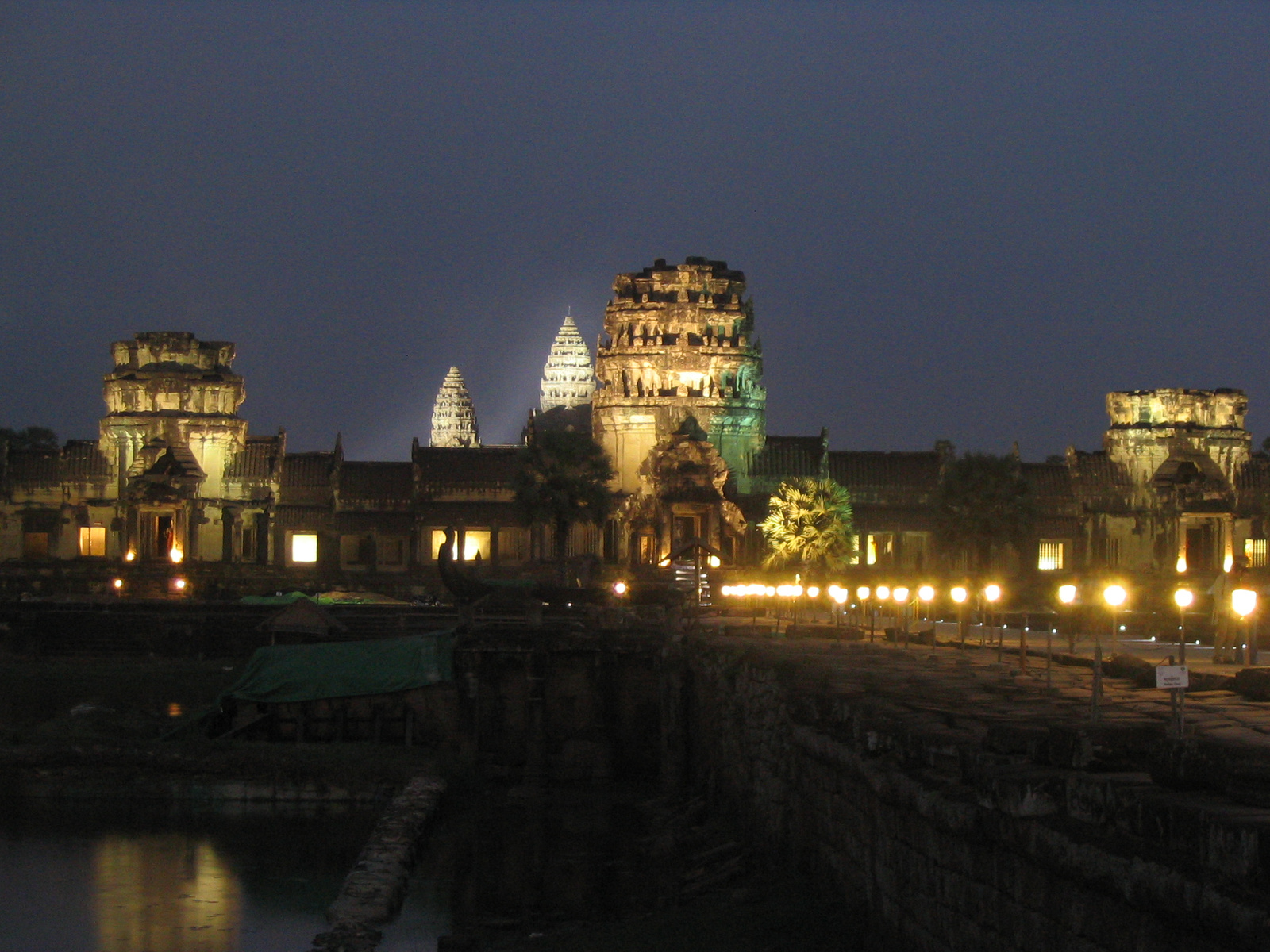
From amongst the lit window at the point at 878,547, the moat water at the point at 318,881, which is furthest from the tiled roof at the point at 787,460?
the moat water at the point at 318,881

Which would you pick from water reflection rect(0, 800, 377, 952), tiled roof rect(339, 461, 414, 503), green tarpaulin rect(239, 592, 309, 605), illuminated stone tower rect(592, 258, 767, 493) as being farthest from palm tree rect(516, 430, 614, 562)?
water reflection rect(0, 800, 377, 952)

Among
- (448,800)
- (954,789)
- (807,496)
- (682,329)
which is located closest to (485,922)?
(448,800)

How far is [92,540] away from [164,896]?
5708 cm

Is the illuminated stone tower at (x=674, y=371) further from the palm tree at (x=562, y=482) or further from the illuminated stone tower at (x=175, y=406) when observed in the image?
the illuminated stone tower at (x=175, y=406)

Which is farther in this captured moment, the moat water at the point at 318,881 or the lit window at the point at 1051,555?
the lit window at the point at 1051,555

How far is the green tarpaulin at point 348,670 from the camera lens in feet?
169

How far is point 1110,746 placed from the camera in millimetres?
14570

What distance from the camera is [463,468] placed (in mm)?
90625

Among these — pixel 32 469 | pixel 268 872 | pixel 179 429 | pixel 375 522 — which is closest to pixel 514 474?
pixel 375 522

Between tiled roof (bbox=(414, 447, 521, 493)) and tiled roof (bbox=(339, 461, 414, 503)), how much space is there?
2.59 feet

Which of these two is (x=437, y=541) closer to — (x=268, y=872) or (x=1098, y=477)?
(x=1098, y=477)

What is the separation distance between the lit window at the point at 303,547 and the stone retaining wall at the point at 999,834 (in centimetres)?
6478

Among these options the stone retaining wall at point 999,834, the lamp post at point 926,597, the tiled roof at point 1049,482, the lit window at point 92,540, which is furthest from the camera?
the tiled roof at point 1049,482

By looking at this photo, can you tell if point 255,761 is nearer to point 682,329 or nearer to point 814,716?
point 814,716
